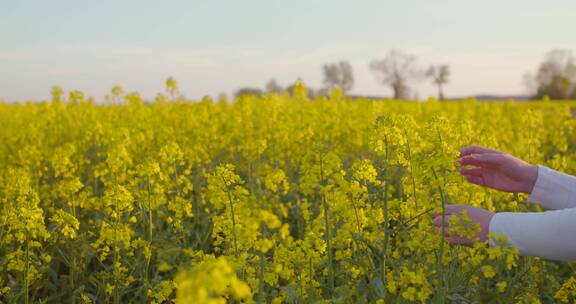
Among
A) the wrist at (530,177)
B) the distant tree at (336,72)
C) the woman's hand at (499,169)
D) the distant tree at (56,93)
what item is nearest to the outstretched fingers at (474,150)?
the woman's hand at (499,169)

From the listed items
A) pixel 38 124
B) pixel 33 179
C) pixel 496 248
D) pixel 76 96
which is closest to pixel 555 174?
pixel 496 248

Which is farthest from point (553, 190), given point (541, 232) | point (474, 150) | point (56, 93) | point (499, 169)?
point (56, 93)

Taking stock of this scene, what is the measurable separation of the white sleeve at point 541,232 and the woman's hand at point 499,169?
0.60 metres

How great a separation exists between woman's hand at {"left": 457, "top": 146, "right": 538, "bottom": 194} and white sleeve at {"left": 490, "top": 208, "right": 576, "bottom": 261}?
60 cm

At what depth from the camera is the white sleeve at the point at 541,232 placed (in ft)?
6.60

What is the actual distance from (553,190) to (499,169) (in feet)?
0.77

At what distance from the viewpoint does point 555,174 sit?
8.70 ft

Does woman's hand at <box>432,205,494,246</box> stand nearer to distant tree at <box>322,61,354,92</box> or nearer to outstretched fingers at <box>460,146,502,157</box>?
outstretched fingers at <box>460,146,502,157</box>

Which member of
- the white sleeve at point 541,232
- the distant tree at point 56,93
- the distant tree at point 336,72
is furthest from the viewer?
the distant tree at point 336,72

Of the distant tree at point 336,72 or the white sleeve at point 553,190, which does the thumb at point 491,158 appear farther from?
the distant tree at point 336,72

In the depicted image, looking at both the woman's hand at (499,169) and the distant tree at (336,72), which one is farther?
the distant tree at (336,72)

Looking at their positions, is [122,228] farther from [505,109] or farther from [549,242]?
[505,109]

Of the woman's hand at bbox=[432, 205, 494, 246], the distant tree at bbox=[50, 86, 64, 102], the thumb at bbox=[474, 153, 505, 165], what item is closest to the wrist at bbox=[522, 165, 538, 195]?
the thumb at bbox=[474, 153, 505, 165]

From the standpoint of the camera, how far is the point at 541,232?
2.02 metres
